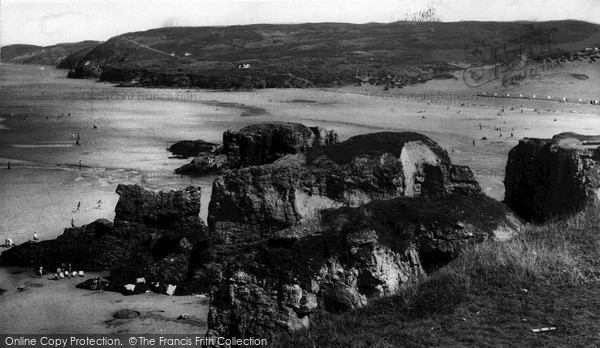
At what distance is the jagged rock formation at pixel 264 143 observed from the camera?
1076 inches

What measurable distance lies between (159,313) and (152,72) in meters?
107

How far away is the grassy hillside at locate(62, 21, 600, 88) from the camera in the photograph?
3903 inches

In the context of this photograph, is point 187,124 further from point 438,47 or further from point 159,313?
point 438,47

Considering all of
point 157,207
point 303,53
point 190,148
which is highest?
point 303,53

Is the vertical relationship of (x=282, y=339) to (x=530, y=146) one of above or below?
below

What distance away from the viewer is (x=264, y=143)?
30172 millimetres

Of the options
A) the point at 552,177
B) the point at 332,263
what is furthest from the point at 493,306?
the point at 552,177

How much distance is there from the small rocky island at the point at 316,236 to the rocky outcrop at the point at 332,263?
0.02m

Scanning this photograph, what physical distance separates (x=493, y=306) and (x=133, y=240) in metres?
16.0

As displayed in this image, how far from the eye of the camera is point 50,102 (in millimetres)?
84812

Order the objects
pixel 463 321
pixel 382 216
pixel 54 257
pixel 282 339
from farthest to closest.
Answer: pixel 54 257
pixel 382 216
pixel 282 339
pixel 463 321

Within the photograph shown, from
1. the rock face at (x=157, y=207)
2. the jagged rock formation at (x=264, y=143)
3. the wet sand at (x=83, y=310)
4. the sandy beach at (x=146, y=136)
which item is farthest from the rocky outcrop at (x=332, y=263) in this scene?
the rock face at (x=157, y=207)

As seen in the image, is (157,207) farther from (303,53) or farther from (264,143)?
(303,53)

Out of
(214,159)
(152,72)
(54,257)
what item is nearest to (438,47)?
(152,72)
